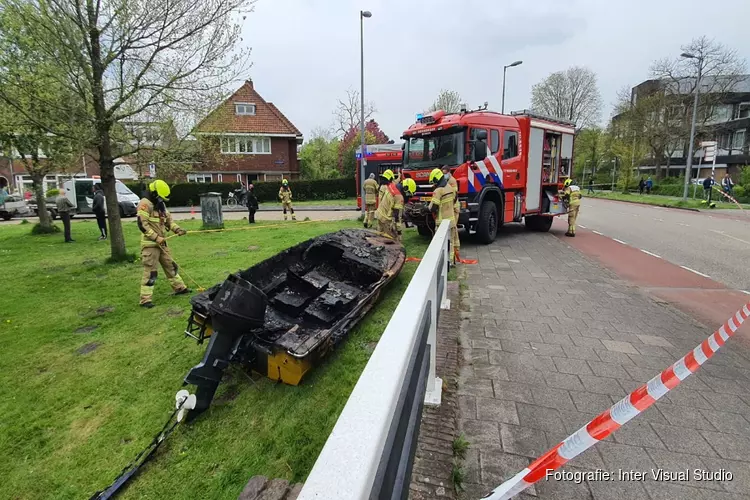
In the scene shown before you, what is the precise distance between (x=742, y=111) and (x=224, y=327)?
59.0 m

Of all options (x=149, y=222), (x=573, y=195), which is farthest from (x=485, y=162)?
(x=149, y=222)

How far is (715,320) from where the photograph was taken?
4816 millimetres

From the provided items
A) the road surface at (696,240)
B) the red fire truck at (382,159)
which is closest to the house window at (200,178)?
the red fire truck at (382,159)

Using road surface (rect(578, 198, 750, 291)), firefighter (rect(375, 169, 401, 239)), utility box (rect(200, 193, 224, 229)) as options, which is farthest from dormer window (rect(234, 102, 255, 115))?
firefighter (rect(375, 169, 401, 239))

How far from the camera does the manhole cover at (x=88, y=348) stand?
4.74 m

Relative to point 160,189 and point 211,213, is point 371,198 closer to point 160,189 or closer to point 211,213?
point 211,213

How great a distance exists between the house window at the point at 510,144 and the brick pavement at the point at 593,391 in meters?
5.14

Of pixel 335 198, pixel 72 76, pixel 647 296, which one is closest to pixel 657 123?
pixel 335 198

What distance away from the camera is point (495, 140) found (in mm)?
9539

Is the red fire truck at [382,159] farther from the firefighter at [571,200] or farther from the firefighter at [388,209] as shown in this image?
the firefighter at [388,209]

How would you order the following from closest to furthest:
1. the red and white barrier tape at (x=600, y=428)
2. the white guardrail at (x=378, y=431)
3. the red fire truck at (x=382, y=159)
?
the white guardrail at (x=378, y=431), the red and white barrier tape at (x=600, y=428), the red fire truck at (x=382, y=159)

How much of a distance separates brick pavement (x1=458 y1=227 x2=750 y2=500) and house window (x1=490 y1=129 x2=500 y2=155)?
15.8 ft

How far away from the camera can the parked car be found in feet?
68.0

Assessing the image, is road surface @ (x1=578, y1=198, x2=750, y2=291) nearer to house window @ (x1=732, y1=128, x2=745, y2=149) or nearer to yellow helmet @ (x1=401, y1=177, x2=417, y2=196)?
yellow helmet @ (x1=401, y1=177, x2=417, y2=196)
